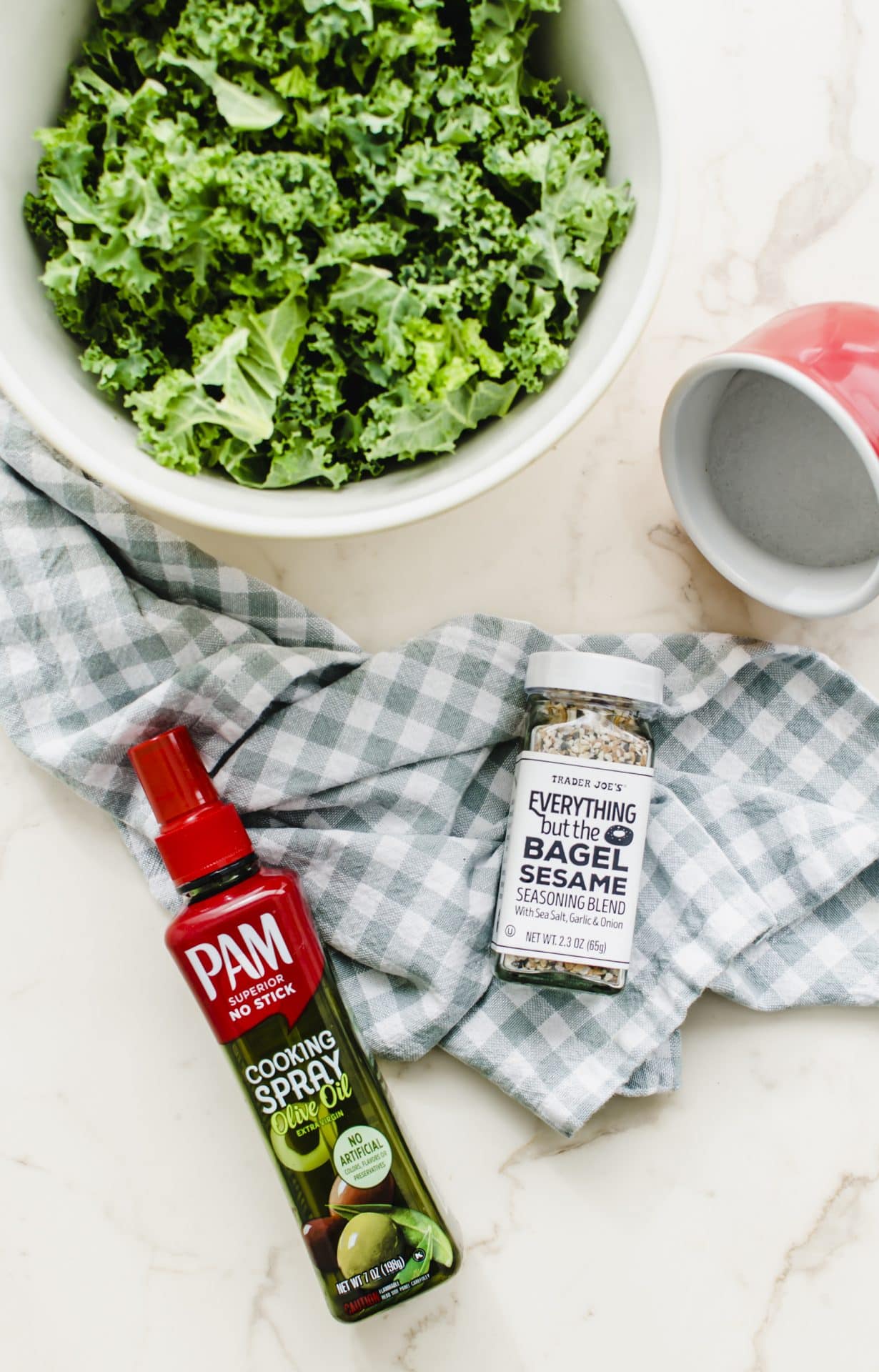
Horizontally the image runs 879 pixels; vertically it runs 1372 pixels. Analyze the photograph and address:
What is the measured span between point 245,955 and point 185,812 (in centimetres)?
12

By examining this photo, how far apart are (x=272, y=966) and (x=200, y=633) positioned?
282mm

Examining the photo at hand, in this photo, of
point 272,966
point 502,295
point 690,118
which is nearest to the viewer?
point 502,295

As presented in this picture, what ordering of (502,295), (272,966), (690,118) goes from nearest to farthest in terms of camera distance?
(502,295), (272,966), (690,118)

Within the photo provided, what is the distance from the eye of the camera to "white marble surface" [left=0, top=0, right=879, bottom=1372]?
922 mm

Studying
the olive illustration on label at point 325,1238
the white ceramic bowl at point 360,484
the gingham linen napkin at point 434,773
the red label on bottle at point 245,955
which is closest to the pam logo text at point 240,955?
the red label on bottle at point 245,955

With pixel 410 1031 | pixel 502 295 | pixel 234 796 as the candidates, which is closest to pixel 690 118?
pixel 502 295

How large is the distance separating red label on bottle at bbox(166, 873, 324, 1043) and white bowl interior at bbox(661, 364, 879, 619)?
0.44 metres

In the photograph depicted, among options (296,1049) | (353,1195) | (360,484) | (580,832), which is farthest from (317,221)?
(353,1195)

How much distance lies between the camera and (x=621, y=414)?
923mm

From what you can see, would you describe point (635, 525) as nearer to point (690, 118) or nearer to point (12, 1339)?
point (690, 118)

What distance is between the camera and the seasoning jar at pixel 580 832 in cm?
82

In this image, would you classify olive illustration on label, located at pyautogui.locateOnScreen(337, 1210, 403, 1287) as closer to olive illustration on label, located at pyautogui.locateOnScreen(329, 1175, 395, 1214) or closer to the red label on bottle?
olive illustration on label, located at pyautogui.locateOnScreen(329, 1175, 395, 1214)

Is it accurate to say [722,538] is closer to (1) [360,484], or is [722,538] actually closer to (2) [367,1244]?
(1) [360,484]

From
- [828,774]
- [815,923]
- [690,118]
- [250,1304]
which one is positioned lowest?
→ [250,1304]
